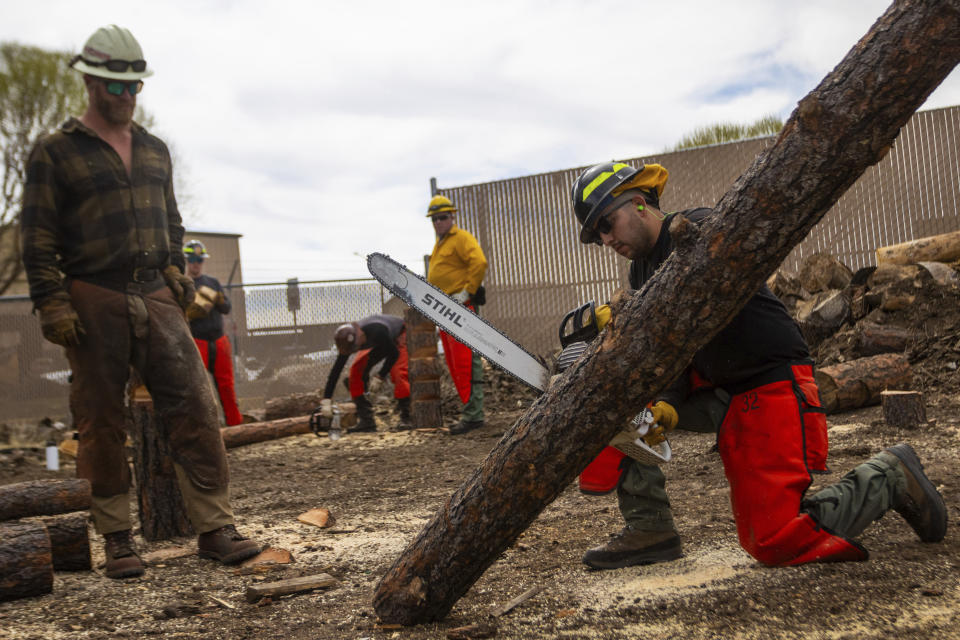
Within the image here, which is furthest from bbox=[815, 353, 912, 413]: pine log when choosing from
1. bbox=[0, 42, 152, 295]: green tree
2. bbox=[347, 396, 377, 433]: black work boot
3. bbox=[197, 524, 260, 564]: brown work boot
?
bbox=[0, 42, 152, 295]: green tree

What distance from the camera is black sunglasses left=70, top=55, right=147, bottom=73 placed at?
300 centimetres

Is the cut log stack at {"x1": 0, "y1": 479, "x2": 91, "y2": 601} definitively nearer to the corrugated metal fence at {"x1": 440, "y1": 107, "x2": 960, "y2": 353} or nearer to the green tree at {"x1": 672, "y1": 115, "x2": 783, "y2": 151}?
the corrugated metal fence at {"x1": 440, "y1": 107, "x2": 960, "y2": 353}

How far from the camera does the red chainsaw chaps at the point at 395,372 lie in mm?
7945

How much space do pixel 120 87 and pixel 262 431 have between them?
16.1ft

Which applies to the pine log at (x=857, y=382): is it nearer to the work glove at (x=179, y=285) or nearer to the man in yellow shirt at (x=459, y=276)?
the man in yellow shirt at (x=459, y=276)

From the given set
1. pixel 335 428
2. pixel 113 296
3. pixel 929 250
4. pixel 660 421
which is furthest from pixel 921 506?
pixel 335 428

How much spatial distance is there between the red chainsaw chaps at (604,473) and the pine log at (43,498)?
2.08 meters

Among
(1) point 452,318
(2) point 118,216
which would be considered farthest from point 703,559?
(2) point 118,216

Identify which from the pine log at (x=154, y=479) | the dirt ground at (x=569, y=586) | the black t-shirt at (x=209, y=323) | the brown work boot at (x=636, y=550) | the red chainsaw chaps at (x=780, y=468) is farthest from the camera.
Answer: the black t-shirt at (x=209, y=323)

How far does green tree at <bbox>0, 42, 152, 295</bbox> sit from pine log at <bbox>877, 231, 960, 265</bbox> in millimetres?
15850

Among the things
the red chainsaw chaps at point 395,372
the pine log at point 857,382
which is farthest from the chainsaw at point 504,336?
the red chainsaw chaps at point 395,372

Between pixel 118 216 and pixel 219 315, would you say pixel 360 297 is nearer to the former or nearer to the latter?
pixel 219 315

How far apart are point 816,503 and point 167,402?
252 cm

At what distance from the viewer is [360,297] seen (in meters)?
11.2
